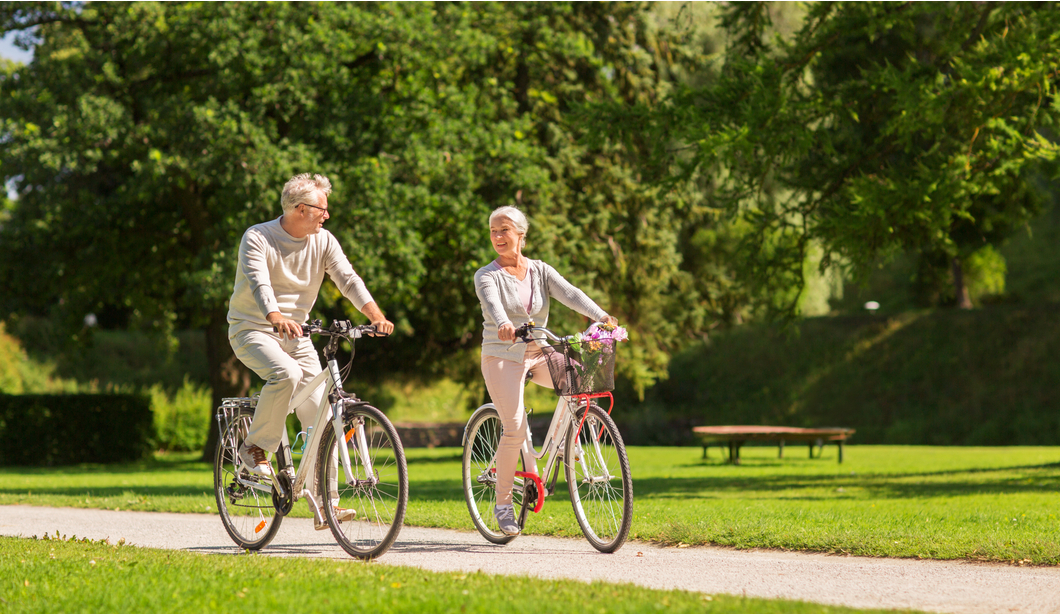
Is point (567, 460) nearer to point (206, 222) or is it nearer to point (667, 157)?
point (667, 157)

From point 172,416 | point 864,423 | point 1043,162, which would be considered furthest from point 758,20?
point 864,423

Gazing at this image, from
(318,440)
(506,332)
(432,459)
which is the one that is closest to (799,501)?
(506,332)

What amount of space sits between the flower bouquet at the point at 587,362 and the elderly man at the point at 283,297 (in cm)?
106

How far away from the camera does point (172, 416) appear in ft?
84.9

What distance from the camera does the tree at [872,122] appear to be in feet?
41.5

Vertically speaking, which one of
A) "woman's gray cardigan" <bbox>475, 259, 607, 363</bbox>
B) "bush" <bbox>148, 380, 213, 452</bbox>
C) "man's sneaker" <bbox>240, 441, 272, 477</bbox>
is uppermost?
"woman's gray cardigan" <bbox>475, 259, 607, 363</bbox>

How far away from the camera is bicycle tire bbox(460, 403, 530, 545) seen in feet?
22.8

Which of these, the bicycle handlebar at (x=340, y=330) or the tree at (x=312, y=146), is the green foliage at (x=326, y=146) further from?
the bicycle handlebar at (x=340, y=330)

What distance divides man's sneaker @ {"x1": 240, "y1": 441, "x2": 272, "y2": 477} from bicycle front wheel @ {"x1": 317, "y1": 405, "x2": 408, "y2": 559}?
61 centimetres

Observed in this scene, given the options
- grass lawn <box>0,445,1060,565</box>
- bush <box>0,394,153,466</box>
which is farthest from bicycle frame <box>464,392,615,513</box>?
bush <box>0,394,153,466</box>

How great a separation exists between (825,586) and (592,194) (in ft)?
56.4

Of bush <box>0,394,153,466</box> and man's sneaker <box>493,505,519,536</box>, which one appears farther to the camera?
bush <box>0,394,153,466</box>

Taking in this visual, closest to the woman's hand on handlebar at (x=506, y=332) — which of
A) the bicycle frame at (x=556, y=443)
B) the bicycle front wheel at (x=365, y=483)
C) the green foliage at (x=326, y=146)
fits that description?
the bicycle frame at (x=556, y=443)

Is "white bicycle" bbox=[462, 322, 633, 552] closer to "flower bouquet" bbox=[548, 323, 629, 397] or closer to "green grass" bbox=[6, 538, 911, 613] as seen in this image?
Result: "flower bouquet" bbox=[548, 323, 629, 397]
